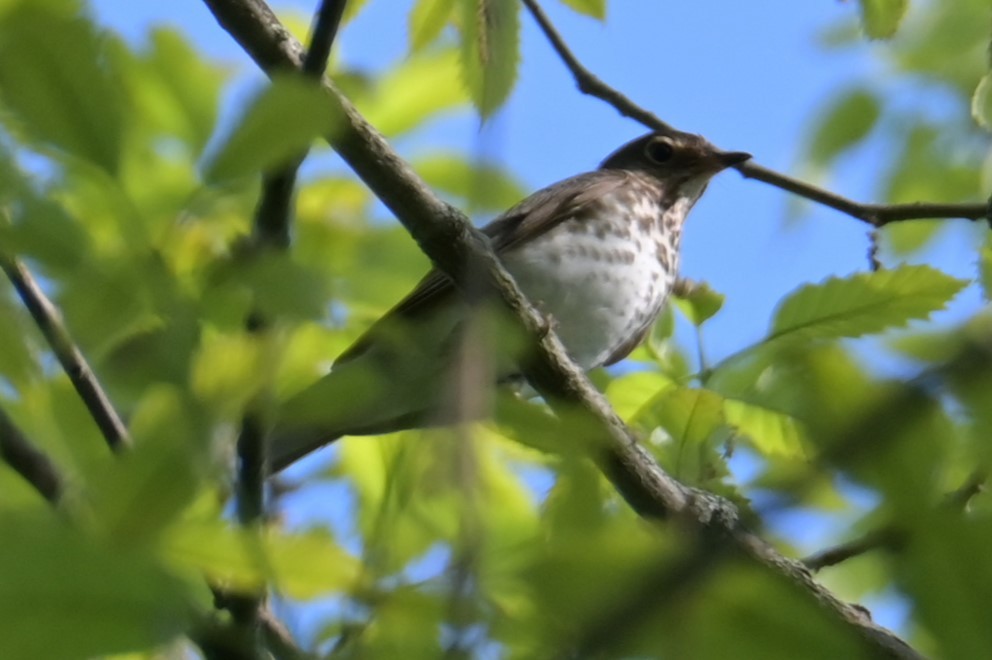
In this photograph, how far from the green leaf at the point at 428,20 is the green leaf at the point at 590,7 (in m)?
0.26

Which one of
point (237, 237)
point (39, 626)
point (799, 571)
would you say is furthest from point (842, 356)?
point (799, 571)

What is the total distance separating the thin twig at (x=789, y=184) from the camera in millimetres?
3193

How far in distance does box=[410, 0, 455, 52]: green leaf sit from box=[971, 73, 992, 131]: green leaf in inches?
41.9

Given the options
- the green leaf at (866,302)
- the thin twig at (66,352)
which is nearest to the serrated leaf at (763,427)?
the green leaf at (866,302)

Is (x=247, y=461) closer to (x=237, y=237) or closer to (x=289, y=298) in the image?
(x=237, y=237)

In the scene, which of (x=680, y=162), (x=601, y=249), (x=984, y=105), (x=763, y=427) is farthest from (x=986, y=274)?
(x=680, y=162)

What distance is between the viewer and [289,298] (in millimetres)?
1009

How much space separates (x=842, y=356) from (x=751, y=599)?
18 centimetres

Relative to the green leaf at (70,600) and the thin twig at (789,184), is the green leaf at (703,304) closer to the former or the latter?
the thin twig at (789,184)

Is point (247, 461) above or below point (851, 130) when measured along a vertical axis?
below

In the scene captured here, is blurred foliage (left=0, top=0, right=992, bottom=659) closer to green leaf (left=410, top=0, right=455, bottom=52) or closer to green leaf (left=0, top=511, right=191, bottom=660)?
green leaf (left=0, top=511, right=191, bottom=660)

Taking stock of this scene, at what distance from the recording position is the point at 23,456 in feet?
5.70

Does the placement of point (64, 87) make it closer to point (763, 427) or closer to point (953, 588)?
point (953, 588)

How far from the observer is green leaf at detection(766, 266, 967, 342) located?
2.32m
